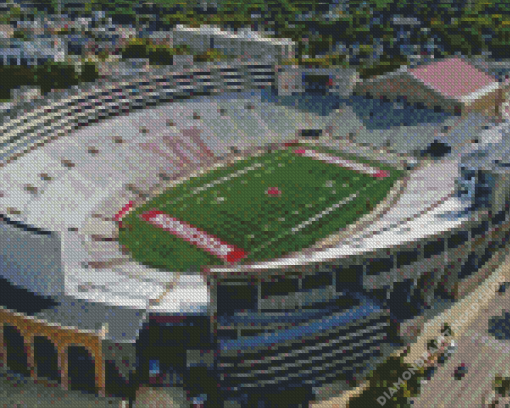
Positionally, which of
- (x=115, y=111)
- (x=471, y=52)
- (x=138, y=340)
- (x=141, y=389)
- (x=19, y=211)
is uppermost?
(x=471, y=52)

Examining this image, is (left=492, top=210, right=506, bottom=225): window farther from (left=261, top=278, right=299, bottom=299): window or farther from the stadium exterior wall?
the stadium exterior wall

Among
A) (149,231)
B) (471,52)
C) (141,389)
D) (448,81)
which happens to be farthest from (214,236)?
(471,52)

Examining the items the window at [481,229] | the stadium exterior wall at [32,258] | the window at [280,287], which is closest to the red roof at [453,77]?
the window at [481,229]

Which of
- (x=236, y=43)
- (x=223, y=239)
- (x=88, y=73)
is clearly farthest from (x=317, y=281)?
(x=236, y=43)

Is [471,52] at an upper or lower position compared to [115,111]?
upper

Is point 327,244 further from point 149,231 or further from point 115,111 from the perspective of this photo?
point 115,111

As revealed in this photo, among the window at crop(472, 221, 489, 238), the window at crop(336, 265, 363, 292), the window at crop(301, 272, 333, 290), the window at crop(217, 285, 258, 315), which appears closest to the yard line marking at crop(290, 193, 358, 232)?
the window at crop(472, 221, 489, 238)

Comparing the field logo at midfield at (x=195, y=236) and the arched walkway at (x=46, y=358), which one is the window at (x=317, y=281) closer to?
the field logo at midfield at (x=195, y=236)
